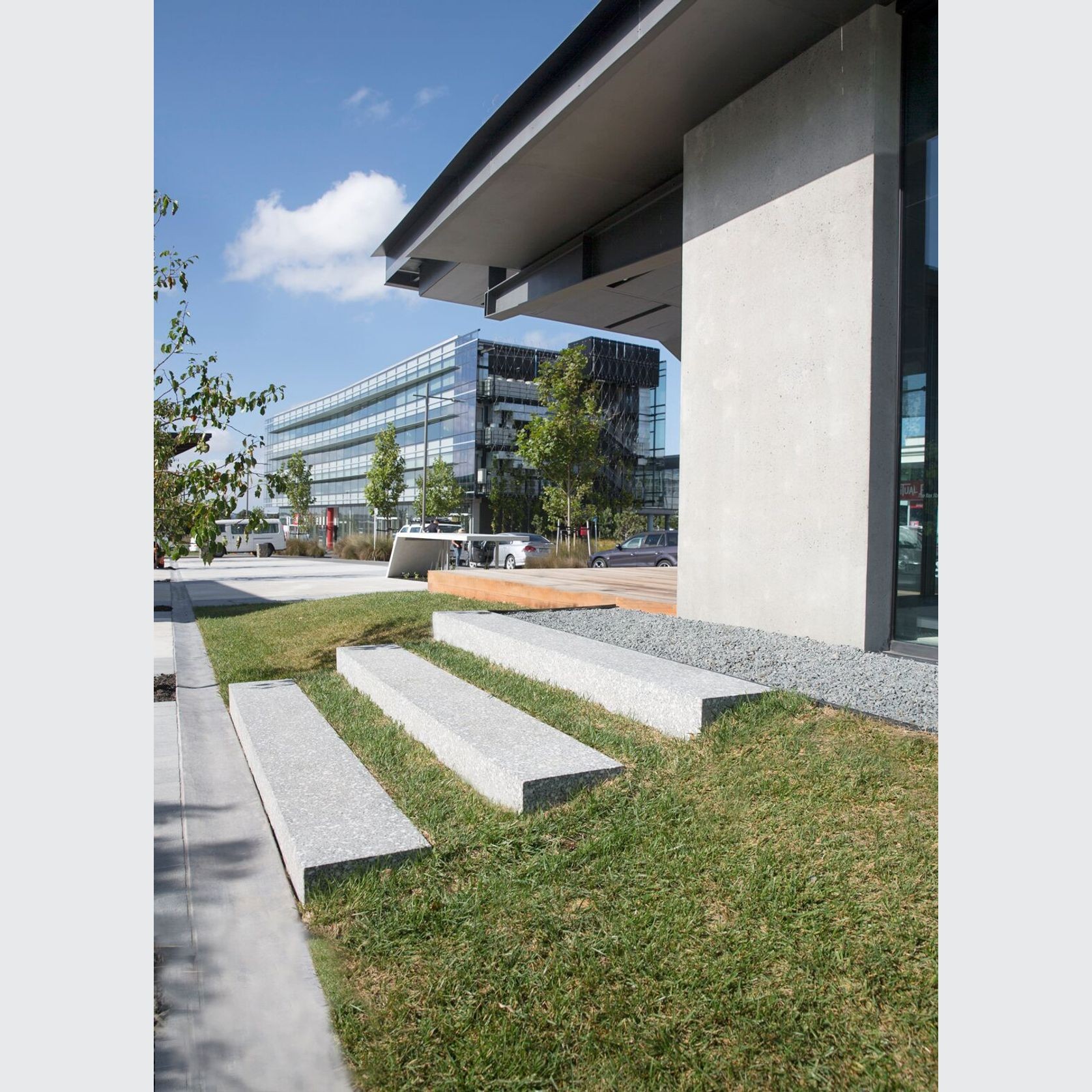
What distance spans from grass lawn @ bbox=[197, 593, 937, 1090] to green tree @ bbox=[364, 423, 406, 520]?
45.7 meters

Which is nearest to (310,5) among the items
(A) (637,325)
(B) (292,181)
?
(B) (292,181)

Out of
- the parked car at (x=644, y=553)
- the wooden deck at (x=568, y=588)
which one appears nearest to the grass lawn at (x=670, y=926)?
the wooden deck at (x=568, y=588)

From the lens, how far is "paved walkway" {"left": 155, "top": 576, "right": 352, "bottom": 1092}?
2.01 m

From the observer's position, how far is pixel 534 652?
17.4 feet

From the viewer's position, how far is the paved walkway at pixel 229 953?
2.01 m

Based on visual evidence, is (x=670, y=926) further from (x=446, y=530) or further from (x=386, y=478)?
(x=386, y=478)

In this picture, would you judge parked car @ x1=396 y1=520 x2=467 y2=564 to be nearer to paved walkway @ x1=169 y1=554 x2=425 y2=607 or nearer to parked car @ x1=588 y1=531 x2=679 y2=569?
paved walkway @ x1=169 y1=554 x2=425 y2=607

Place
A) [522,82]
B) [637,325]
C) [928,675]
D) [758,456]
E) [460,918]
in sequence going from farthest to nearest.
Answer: [637,325], [522,82], [758,456], [928,675], [460,918]

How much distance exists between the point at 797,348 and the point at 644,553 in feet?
58.9

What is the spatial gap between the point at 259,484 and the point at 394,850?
12.0ft

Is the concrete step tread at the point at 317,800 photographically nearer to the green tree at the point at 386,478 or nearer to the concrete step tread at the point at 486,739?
the concrete step tread at the point at 486,739

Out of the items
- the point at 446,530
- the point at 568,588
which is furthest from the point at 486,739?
the point at 446,530

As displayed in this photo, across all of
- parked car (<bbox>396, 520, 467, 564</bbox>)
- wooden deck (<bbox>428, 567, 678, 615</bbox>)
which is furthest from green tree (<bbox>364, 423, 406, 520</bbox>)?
wooden deck (<bbox>428, 567, 678, 615</bbox>)

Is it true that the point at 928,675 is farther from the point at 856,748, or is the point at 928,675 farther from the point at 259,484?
the point at 259,484
